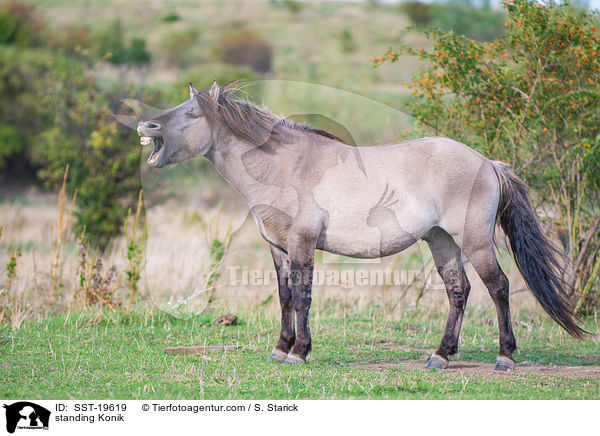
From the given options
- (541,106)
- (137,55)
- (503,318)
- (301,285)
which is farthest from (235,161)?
(137,55)

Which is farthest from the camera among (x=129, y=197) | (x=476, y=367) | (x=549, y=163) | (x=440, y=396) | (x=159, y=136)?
(x=129, y=197)

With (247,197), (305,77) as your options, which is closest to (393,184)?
(247,197)

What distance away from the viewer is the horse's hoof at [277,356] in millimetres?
6544

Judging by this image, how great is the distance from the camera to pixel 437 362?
6.49m

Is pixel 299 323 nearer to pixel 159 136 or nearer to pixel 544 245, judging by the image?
pixel 159 136

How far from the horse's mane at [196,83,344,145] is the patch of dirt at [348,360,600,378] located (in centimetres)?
263

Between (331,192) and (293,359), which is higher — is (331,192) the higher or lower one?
the higher one

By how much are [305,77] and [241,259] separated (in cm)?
2735

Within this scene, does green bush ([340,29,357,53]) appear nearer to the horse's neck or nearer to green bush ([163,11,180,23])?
green bush ([163,11,180,23])

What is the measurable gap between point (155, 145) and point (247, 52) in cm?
4296

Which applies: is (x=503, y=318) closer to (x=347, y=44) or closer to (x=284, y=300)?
(x=284, y=300)

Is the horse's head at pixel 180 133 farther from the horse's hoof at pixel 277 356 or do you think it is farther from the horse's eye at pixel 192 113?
the horse's hoof at pixel 277 356

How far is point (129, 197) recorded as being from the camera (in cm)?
1398

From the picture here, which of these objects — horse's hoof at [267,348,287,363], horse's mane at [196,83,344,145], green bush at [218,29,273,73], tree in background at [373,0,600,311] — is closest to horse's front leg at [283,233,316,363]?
horse's hoof at [267,348,287,363]
